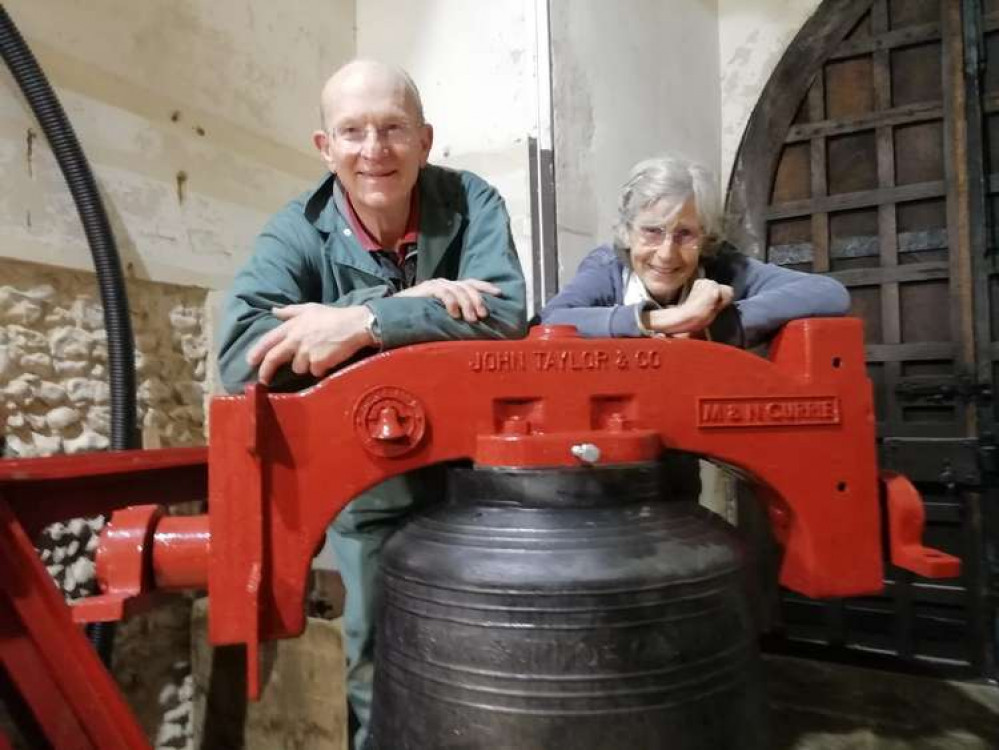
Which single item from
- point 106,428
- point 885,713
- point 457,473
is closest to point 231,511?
point 457,473

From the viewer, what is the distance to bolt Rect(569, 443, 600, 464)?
0.80 meters

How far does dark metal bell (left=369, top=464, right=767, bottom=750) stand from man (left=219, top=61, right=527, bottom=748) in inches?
10.7

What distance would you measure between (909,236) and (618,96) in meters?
1.06

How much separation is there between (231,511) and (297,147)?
1.55 meters

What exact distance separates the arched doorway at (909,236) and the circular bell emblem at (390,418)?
1.99 metres

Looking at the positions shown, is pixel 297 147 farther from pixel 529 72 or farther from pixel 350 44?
pixel 529 72

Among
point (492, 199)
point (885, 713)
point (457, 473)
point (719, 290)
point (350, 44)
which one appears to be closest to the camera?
point (457, 473)

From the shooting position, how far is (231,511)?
81 cm

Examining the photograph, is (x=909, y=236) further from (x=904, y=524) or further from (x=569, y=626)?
(x=569, y=626)

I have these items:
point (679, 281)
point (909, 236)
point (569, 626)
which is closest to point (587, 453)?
point (569, 626)

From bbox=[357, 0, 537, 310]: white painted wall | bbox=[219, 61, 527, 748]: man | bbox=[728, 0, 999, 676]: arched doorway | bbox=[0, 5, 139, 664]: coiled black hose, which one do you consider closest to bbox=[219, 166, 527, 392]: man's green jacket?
bbox=[219, 61, 527, 748]: man

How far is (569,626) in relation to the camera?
0.73m

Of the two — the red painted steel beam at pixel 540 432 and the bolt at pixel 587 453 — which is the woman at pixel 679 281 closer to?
the red painted steel beam at pixel 540 432

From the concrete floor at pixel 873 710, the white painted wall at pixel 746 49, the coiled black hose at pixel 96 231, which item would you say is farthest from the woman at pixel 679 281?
the white painted wall at pixel 746 49
